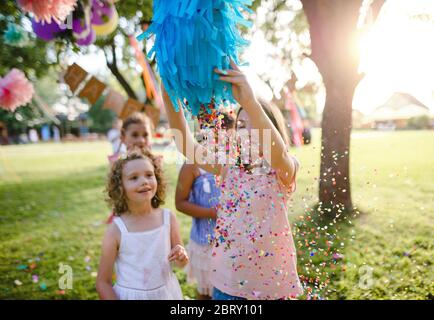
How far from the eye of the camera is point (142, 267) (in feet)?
5.73

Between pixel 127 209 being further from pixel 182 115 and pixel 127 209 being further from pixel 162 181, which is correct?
pixel 182 115

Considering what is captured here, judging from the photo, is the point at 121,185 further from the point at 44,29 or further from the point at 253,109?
the point at 253,109

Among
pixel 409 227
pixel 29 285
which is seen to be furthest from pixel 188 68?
pixel 409 227

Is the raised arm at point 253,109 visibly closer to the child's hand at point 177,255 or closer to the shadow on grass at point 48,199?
the child's hand at point 177,255

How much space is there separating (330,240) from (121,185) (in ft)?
3.43

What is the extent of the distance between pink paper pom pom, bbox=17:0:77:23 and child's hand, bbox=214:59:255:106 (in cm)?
55

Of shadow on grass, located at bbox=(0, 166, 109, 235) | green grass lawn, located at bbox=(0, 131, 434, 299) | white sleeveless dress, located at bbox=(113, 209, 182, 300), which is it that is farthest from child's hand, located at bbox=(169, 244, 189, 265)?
shadow on grass, located at bbox=(0, 166, 109, 235)

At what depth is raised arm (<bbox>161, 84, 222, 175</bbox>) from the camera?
4.99 feet

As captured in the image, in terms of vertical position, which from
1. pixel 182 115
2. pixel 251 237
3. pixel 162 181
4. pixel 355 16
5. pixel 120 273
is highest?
pixel 355 16

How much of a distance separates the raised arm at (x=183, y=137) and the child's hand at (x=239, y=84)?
1.09ft

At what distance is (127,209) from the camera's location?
1.87 m

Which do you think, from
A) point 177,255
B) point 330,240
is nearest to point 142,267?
point 177,255

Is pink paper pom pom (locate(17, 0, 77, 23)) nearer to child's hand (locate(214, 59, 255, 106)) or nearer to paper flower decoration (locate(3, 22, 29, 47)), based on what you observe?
child's hand (locate(214, 59, 255, 106))
